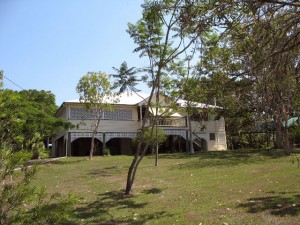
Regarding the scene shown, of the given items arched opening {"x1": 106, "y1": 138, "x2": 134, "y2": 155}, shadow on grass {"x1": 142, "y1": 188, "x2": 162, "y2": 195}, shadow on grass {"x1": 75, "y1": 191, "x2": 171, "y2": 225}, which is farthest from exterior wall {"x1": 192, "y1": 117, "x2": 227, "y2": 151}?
shadow on grass {"x1": 75, "y1": 191, "x2": 171, "y2": 225}

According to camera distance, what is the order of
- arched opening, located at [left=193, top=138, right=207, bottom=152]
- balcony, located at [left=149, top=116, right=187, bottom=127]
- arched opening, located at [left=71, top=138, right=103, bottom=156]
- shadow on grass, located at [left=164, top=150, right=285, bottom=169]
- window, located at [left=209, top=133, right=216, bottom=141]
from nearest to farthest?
1. shadow on grass, located at [left=164, top=150, right=285, bottom=169]
2. balcony, located at [left=149, top=116, right=187, bottom=127]
3. arched opening, located at [left=193, top=138, right=207, bottom=152]
4. arched opening, located at [left=71, top=138, right=103, bottom=156]
5. window, located at [left=209, top=133, right=216, bottom=141]

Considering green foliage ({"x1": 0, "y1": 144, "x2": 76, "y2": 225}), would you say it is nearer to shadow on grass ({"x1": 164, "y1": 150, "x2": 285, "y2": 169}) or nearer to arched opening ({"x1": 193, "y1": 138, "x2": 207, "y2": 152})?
shadow on grass ({"x1": 164, "y1": 150, "x2": 285, "y2": 169})

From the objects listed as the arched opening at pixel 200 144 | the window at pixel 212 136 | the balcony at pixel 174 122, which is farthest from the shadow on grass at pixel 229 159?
the window at pixel 212 136

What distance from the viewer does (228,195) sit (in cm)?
1064

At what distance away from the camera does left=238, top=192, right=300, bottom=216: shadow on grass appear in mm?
8258

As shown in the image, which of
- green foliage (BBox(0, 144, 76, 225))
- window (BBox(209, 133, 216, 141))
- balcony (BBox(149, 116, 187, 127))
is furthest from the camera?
window (BBox(209, 133, 216, 141))

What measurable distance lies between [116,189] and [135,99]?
A: 77.2 ft

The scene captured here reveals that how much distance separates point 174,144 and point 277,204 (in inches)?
1157

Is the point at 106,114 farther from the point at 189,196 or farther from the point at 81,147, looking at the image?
the point at 189,196

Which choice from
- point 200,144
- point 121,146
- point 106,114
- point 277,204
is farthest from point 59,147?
point 277,204

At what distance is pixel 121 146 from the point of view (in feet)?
122

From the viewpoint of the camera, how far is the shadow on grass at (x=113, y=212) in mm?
8461

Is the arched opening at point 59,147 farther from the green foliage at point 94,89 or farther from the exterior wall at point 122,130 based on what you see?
the green foliage at point 94,89

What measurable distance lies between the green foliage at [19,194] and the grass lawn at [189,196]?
6.25ft
